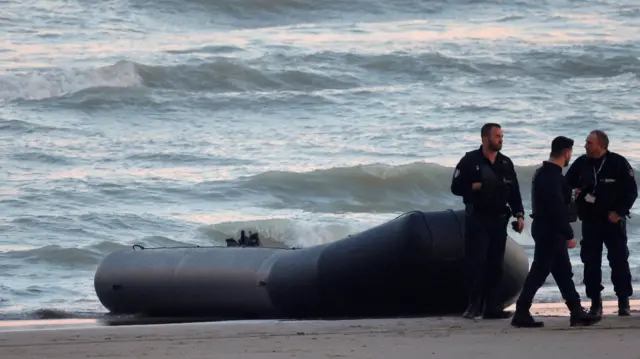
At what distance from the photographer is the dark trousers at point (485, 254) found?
9727 mm

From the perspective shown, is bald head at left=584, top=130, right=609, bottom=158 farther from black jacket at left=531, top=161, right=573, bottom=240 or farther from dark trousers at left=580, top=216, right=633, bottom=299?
black jacket at left=531, top=161, right=573, bottom=240

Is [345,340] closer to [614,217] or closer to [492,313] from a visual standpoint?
[492,313]

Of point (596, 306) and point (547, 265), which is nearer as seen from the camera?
point (547, 265)

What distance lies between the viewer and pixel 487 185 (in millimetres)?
9609

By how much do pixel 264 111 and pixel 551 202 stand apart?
63.2 ft

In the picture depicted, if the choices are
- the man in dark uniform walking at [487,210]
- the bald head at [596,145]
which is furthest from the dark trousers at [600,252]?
the man in dark uniform walking at [487,210]

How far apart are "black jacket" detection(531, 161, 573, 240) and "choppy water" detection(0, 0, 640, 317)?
14.6 feet

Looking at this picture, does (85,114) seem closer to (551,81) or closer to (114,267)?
(551,81)

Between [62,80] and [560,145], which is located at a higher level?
[62,80]

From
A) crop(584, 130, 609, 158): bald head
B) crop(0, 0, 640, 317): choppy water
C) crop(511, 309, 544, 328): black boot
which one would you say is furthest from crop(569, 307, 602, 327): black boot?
crop(0, 0, 640, 317): choppy water

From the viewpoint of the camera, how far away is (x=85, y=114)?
1066 inches

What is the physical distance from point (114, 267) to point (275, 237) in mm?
6559

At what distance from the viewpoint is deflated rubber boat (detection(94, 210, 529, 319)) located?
1025 centimetres

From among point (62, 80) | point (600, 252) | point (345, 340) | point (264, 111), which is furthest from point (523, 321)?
point (62, 80)
